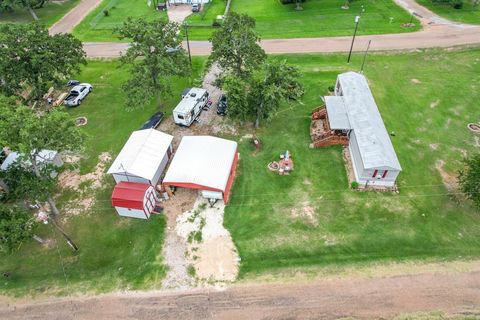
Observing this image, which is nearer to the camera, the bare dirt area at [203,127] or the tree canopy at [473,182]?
the tree canopy at [473,182]

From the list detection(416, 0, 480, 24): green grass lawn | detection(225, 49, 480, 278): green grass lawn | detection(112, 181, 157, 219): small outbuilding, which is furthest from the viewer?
detection(416, 0, 480, 24): green grass lawn

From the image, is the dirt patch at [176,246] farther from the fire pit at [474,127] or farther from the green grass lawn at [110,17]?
the green grass lawn at [110,17]

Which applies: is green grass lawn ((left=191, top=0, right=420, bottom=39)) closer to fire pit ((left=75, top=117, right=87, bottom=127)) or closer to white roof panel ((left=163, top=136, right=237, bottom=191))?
fire pit ((left=75, top=117, right=87, bottom=127))

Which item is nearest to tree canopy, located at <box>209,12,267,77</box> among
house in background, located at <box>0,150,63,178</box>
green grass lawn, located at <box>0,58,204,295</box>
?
green grass lawn, located at <box>0,58,204,295</box>

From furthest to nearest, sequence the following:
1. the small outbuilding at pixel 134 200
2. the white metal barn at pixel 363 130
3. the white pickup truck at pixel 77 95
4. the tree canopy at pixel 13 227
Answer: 1. the white pickup truck at pixel 77 95
2. the white metal barn at pixel 363 130
3. the small outbuilding at pixel 134 200
4. the tree canopy at pixel 13 227

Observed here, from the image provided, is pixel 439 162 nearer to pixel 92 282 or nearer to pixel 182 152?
pixel 182 152

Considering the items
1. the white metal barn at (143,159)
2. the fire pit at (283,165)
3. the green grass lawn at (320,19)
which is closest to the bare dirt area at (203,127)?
the white metal barn at (143,159)
